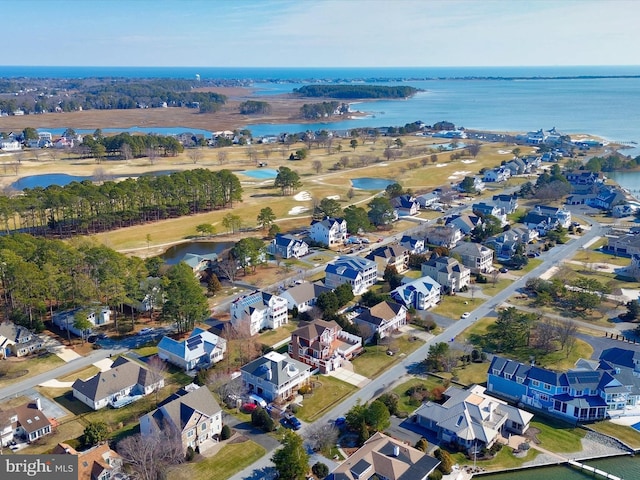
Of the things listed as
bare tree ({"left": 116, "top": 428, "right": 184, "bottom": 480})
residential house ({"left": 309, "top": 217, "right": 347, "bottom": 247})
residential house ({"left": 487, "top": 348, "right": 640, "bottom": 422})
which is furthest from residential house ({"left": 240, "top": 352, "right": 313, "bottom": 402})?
residential house ({"left": 309, "top": 217, "right": 347, "bottom": 247})

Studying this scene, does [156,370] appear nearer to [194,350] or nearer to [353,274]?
[194,350]

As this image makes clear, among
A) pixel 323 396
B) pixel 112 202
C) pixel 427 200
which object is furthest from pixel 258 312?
→ pixel 427 200

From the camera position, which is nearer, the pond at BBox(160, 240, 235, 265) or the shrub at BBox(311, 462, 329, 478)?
the shrub at BBox(311, 462, 329, 478)

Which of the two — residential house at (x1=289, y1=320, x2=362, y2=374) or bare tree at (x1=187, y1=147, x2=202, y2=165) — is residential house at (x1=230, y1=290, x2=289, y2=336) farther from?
bare tree at (x1=187, y1=147, x2=202, y2=165)

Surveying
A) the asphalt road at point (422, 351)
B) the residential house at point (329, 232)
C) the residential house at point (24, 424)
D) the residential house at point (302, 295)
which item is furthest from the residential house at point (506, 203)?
the residential house at point (24, 424)

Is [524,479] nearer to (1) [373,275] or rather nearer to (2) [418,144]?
(1) [373,275]

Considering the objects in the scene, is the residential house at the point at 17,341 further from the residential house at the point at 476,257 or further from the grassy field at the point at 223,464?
the residential house at the point at 476,257
